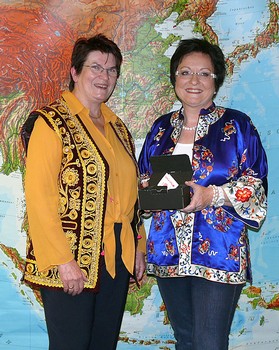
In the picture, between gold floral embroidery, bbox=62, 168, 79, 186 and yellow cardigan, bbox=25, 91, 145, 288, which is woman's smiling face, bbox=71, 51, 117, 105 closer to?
yellow cardigan, bbox=25, 91, 145, 288

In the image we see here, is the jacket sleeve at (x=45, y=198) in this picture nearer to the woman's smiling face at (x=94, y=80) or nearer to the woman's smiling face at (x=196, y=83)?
the woman's smiling face at (x=94, y=80)

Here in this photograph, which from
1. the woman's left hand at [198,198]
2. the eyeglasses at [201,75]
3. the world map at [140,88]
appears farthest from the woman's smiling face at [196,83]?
the world map at [140,88]

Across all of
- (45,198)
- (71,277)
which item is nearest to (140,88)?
(45,198)

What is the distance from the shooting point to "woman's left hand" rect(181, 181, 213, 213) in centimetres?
201

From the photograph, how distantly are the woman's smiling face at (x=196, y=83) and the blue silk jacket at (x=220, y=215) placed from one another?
75mm

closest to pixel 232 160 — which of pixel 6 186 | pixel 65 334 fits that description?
pixel 65 334

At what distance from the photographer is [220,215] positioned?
2.11 m

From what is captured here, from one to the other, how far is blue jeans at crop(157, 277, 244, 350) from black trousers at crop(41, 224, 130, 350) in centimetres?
22

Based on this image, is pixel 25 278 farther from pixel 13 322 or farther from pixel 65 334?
pixel 13 322

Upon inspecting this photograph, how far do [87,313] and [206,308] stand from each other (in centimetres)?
42

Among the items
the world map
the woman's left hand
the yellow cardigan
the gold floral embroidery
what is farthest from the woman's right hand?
the world map

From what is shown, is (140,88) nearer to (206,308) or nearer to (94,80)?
(94,80)

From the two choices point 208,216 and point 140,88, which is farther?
point 140,88

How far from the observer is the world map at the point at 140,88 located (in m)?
2.66
